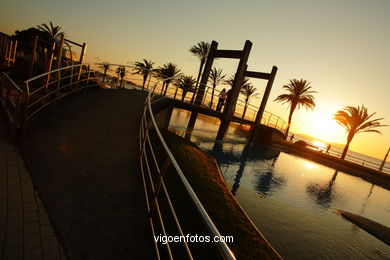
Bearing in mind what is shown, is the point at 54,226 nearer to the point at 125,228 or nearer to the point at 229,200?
the point at 125,228

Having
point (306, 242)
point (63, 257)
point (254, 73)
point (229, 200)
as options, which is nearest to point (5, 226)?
point (63, 257)

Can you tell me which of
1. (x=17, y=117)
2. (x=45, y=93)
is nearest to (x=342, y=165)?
(x=45, y=93)

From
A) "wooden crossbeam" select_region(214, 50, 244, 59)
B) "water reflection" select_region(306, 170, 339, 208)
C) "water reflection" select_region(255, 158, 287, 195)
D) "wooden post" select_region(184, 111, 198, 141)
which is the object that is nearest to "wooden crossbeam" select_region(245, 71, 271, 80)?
"wooden crossbeam" select_region(214, 50, 244, 59)

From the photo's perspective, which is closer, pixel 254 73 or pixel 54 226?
pixel 54 226

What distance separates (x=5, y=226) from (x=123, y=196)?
4.91 ft

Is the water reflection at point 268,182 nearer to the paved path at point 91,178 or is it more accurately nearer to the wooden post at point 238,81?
the wooden post at point 238,81

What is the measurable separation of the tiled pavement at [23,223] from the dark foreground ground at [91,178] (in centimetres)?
11

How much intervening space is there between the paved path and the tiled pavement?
102 mm

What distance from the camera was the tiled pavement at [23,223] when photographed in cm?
231

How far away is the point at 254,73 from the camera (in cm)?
1728

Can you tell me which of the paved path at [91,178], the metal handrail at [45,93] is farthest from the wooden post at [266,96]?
the metal handrail at [45,93]

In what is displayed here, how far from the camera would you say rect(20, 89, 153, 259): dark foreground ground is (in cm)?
260

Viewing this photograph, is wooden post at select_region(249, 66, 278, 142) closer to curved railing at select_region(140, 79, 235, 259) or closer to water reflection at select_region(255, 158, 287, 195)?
water reflection at select_region(255, 158, 287, 195)

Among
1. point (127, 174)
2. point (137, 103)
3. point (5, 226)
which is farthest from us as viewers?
point (137, 103)
